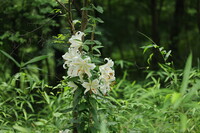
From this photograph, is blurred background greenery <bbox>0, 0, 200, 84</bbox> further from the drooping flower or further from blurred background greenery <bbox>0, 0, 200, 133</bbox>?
the drooping flower

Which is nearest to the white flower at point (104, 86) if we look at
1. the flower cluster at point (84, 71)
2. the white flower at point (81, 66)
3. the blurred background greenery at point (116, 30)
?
the flower cluster at point (84, 71)

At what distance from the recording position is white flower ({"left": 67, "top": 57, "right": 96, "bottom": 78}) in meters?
1.70

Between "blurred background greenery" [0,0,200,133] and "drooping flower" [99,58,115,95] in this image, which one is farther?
"blurred background greenery" [0,0,200,133]

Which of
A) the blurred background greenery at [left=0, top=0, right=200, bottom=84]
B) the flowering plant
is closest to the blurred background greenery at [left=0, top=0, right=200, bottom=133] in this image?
the blurred background greenery at [left=0, top=0, right=200, bottom=84]

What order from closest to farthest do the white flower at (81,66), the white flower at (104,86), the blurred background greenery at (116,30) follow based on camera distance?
the white flower at (81,66) → the white flower at (104,86) → the blurred background greenery at (116,30)

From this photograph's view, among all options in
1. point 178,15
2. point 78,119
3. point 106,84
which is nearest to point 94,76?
point 106,84

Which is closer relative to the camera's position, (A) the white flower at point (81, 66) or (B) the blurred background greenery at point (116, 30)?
(A) the white flower at point (81, 66)

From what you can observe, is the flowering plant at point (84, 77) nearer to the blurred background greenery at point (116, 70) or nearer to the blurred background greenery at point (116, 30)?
the blurred background greenery at point (116, 70)

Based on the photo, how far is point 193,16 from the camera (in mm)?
7766

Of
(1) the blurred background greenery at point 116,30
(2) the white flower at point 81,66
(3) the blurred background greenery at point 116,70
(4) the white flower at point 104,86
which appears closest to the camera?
(2) the white flower at point 81,66

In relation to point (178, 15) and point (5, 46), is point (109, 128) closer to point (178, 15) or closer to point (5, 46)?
point (5, 46)

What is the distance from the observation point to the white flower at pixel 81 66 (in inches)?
67.1

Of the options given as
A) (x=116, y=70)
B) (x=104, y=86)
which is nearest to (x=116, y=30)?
(x=116, y=70)

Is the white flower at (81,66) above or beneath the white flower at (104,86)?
above
